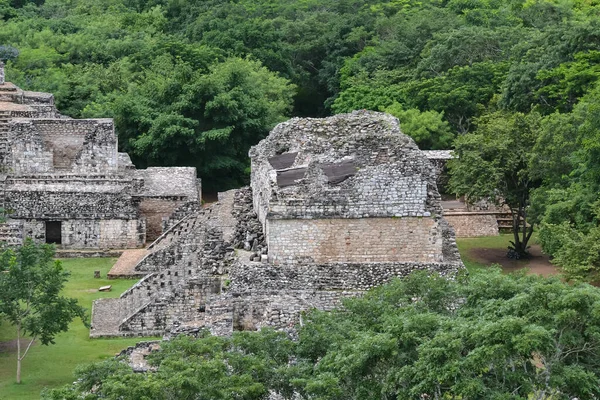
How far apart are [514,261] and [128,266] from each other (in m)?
12.1

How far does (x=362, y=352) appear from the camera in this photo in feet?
80.6

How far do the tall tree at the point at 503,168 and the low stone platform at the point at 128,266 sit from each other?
10.5 m

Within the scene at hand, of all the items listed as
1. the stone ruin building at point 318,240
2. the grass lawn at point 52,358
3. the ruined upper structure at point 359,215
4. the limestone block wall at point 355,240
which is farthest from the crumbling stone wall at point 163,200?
the limestone block wall at point 355,240

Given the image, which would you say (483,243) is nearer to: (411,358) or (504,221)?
(504,221)

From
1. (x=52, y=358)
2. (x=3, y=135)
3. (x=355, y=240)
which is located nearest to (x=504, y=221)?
(x=355, y=240)

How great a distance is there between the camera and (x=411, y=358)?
24.6 m

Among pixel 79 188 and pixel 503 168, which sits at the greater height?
pixel 503 168

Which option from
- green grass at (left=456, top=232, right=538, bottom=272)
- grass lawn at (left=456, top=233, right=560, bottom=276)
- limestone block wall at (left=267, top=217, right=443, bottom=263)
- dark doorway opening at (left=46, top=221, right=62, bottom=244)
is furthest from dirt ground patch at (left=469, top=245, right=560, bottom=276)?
dark doorway opening at (left=46, top=221, right=62, bottom=244)

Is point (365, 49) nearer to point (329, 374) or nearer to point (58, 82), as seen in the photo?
point (58, 82)

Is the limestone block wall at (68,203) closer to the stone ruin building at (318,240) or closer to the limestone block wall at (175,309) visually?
the stone ruin building at (318,240)

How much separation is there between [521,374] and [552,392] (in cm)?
62

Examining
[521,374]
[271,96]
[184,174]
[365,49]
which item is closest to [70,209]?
[184,174]

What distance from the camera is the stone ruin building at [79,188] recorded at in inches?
1865

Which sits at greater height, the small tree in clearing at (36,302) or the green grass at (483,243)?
the green grass at (483,243)
